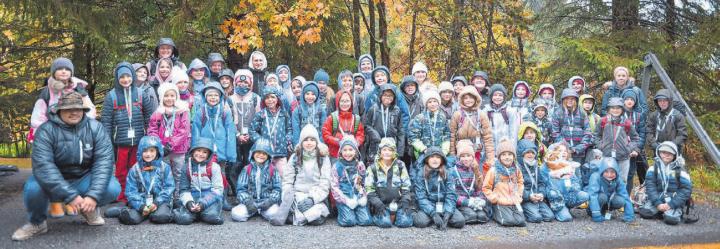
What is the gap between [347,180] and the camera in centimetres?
622

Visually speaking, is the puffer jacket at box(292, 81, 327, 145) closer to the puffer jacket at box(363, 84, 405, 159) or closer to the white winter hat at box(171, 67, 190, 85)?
the puffer jacket at box(363, 84, 405, 159)

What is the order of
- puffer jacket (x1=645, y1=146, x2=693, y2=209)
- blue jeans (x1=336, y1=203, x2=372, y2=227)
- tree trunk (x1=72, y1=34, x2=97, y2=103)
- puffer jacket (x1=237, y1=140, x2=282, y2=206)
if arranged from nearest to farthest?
1. blue jeans (x1=336, y1=203, x2=372, y2=227)
2. puffer jacket (x1=237, y1=140, x2=282, y2=206)
3. puffer jacket (x1=645, y1=146, x2=693, y2=209)
4. tree trunk (x1=72, y1=34, x2=97, y2=103)

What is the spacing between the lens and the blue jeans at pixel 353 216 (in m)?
5.98

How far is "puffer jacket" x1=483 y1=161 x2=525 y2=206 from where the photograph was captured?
6.36 m

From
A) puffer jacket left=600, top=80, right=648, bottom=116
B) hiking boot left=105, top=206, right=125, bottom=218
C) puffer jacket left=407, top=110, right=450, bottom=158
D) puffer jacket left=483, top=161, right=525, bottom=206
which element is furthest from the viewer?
puffer jacket left=600, top=80, right=648, bottom=116

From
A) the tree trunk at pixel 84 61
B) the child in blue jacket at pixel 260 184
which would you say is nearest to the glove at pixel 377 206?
the child in blue jacket at pixel 260 184

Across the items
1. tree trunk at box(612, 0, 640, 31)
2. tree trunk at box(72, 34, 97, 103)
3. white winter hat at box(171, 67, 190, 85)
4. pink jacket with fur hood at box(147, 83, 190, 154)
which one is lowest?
pink jacket with fur hood at box(147, 83, 190, 154)

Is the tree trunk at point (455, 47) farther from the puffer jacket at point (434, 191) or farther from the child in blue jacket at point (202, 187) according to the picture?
the child in blue jacket at point (202, 187)

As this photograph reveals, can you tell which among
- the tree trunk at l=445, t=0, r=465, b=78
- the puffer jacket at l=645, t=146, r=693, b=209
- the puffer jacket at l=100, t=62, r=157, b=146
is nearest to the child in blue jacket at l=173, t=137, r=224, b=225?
the puffer jacket at l=100, t=62, r=157, b=146

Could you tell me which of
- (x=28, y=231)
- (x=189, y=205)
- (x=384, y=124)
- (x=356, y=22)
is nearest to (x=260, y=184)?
(x=189, y=205)

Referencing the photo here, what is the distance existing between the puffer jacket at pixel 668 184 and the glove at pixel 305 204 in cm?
437

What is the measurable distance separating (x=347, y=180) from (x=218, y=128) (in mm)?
1853

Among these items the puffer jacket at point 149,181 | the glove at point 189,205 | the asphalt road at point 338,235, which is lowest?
the asphalt road at point 338,235

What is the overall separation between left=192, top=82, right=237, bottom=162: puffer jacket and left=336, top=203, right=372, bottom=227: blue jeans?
1683 mm
